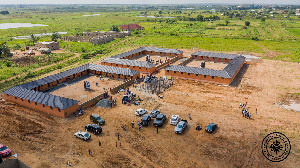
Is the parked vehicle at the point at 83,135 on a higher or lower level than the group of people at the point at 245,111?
lower

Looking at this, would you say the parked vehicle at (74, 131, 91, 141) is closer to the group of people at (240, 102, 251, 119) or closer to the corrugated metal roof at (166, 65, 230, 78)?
the group of people at (240, 102, 251, 119)

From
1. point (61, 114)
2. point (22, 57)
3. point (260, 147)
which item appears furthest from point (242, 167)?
point (22, 57)

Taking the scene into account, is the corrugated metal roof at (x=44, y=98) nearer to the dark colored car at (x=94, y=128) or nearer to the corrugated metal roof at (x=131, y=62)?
the dark colored car at (x=94, y=128)

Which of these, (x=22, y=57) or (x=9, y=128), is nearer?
(x=9, y=128)

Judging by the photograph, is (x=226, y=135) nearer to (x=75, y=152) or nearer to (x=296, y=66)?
(x=75, y=152)

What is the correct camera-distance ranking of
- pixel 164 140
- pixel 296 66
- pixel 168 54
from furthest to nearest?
1. pixel 168 54
2. pixel 296 66
3. pixel 164 140

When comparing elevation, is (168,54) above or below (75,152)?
above

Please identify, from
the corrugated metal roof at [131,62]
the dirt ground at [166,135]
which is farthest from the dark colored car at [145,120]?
the corrugated metal roof at [131,62]

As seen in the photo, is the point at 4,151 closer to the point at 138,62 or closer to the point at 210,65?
the point at 138,62
